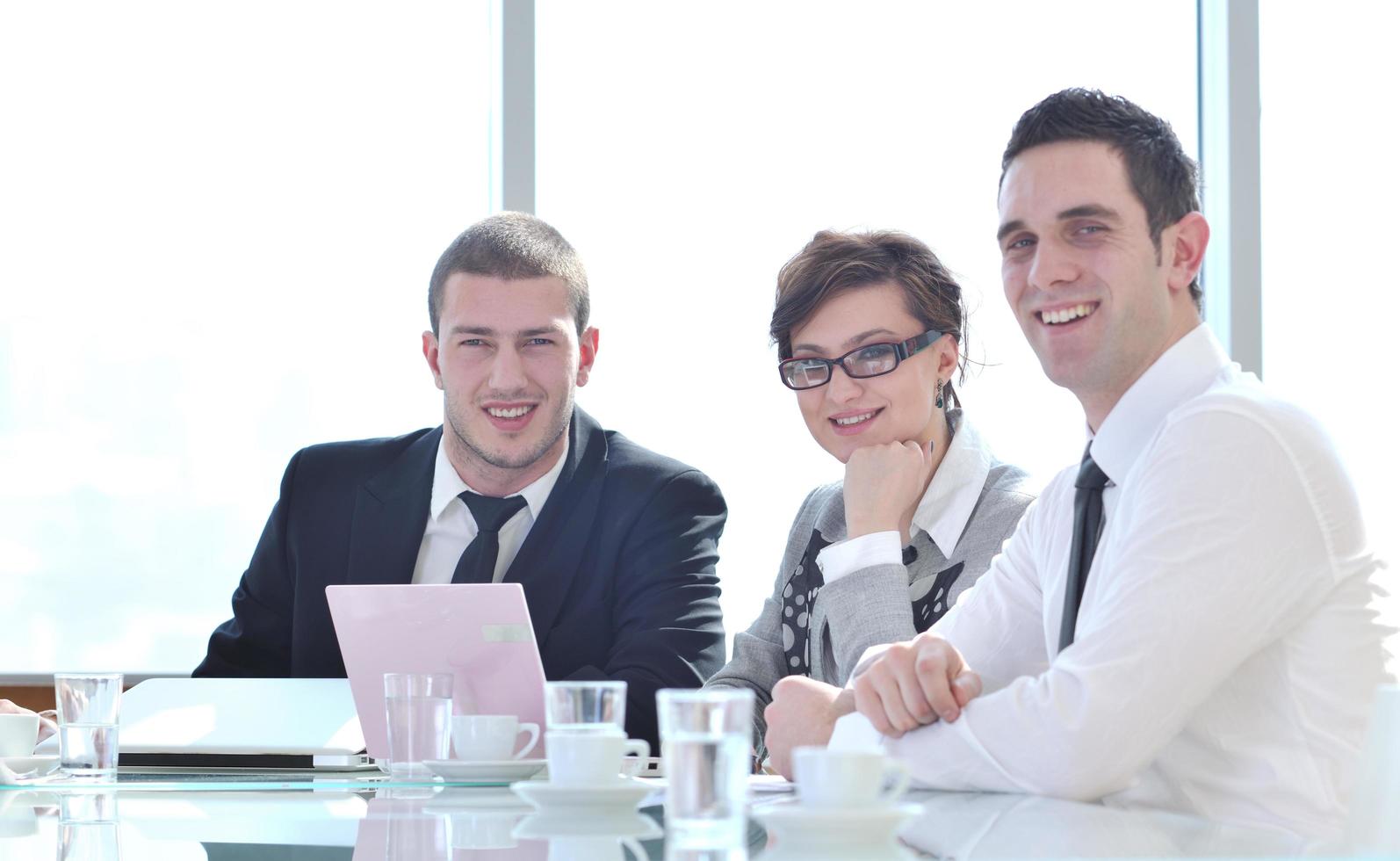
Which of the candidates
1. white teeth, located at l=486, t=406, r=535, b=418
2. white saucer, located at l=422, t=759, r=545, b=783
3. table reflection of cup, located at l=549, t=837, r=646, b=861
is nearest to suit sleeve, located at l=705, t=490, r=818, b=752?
white teeth, located at l=486, t=406, r=535, b=418

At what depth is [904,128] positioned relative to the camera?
3.42 metres

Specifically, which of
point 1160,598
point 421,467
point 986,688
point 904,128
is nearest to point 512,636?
point 986,688

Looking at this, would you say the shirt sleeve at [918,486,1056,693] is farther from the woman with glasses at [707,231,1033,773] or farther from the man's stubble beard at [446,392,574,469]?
the man's stubble beard at [446,392,574,469]

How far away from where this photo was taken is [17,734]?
1.65 meters

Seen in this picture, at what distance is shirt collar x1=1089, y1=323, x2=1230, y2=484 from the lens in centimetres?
157

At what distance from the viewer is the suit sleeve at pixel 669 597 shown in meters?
2.25

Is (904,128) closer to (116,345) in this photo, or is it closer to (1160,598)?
(116,345)

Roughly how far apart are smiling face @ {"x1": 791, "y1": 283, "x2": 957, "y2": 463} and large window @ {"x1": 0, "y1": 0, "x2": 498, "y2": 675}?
132cm

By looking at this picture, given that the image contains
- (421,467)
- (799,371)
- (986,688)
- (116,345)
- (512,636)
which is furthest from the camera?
(116,345)

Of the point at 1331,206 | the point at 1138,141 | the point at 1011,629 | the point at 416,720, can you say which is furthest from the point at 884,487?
the point at 1331,206

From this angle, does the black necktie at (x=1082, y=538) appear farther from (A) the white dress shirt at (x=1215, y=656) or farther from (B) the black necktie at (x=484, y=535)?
(B) the black necktie at (x=484, y=535)

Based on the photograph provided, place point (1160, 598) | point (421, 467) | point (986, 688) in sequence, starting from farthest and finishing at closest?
point (421, 467) < point (986, 688) < point (1160, 598)

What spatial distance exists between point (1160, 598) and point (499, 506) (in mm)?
1402

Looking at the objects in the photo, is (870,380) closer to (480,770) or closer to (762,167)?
(480,770)
